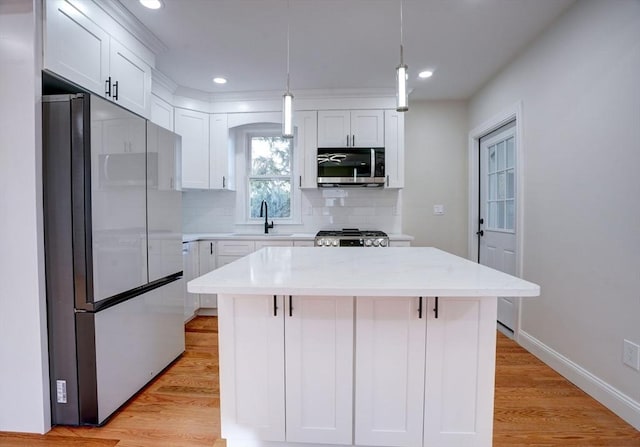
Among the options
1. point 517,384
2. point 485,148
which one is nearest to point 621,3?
point 485,148

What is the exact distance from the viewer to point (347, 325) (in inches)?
55.1

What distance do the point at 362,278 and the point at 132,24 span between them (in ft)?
8.33

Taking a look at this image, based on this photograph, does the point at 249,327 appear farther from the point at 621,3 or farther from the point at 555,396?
the point at 621,3

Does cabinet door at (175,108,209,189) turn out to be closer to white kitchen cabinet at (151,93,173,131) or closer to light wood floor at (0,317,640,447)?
white kitchen cabinet at (151,93,173,131)

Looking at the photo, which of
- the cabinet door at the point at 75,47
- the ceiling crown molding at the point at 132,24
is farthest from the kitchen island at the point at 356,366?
the ceiling crown molding at the point at 132,24

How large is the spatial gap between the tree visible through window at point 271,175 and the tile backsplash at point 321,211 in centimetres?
22

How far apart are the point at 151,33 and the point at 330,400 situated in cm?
292

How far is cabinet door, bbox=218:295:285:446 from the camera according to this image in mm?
1420

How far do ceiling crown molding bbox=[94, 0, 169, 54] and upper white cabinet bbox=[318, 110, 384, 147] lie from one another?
174 cm

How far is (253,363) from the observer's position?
1.43m

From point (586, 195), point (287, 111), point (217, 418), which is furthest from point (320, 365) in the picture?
point (586, 195)

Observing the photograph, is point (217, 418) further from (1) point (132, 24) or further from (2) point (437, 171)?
(2) point (437, 171)

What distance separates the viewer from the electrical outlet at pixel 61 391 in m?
1.70

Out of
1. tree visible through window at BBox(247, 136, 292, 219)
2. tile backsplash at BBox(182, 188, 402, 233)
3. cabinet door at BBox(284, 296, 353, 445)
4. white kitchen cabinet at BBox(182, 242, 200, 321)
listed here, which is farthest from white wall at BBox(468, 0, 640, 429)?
white kitchen cabinet at BBox(182, 242, 200, 321)
